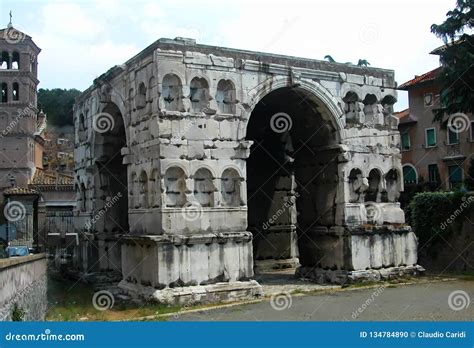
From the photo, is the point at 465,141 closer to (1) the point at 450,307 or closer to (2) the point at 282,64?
(2) the point at 282,64

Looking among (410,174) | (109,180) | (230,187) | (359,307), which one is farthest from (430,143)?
(359,307)

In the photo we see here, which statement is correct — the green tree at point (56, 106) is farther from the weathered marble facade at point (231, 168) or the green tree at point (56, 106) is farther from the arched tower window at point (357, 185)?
the arched tower window at point (357, 185)

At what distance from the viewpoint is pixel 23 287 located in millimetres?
11070

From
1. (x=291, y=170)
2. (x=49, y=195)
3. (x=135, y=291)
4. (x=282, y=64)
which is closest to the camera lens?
(x=135, y=291)

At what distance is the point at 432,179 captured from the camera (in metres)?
37.0

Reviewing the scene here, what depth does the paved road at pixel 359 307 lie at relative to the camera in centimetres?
1312

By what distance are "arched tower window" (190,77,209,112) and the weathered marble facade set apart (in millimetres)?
29

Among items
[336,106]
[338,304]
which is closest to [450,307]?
[338,304]

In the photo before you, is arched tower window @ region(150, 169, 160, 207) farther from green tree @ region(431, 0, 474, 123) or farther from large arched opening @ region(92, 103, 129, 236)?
green tree @ region(431, 0, 474, 123)

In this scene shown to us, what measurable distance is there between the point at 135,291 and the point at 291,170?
9251mm

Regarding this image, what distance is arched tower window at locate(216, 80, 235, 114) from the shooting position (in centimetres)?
1652

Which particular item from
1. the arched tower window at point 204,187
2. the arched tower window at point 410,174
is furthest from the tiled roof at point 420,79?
the arched tower window at point 204,187

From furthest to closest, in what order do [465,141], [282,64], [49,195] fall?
[49,195] < [465,141] < [282,64]

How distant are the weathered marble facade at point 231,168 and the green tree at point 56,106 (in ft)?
194
